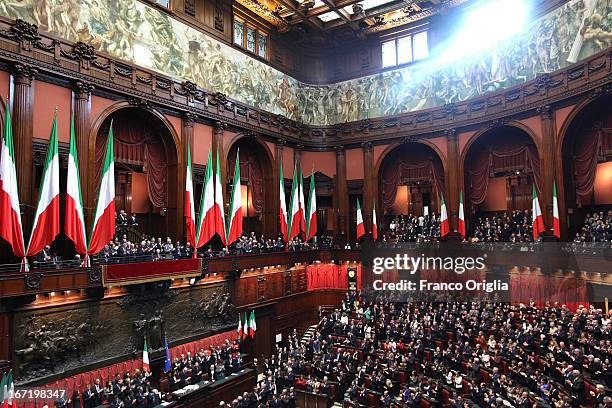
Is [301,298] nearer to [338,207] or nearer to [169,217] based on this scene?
[338,207]

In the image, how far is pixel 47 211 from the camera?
39.9 feet

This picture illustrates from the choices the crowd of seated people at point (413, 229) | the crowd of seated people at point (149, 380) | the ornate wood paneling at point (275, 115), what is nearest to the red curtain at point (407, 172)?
the crowd of seated people at point (413, 229)

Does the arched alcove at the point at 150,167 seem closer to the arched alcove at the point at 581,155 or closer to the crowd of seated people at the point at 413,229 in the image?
the crowd of seated people at the point at 413,229

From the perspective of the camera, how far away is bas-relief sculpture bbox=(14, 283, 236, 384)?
1259cm

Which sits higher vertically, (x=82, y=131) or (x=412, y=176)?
(x=82, y=131)

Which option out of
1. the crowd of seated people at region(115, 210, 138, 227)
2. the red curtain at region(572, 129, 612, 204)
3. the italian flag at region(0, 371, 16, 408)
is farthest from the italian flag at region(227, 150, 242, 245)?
the red curtain at region(572, 129, 612, 204)

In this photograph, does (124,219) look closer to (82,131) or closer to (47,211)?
(82,131)

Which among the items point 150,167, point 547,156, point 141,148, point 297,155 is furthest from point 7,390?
point 547,156

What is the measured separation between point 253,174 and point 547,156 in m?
14.6

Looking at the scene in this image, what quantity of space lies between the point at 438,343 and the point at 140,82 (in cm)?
1526

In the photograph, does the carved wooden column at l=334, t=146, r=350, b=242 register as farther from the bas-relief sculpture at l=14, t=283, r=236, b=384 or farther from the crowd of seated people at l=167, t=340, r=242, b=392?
the crowd of seated people at l=167, t=340, r=242, b=392

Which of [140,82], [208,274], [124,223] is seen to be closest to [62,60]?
[140,82]

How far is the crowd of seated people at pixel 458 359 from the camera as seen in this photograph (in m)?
10.9

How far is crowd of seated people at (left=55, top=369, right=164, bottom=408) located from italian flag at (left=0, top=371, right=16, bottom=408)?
4.04 ft
